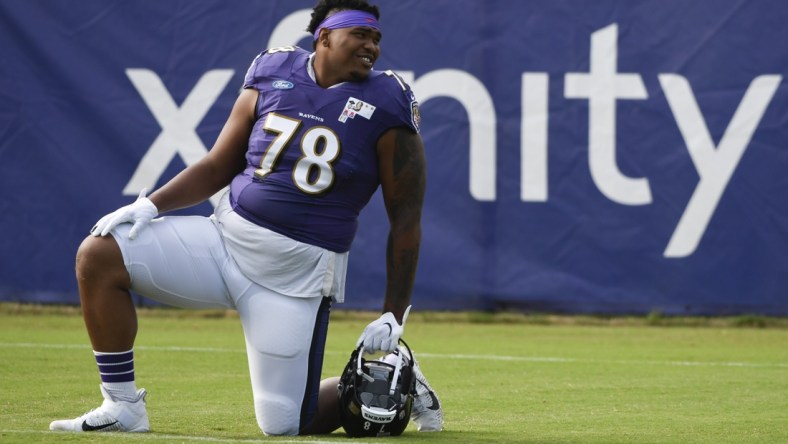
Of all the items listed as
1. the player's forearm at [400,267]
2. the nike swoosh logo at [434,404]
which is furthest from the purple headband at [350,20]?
the nike swoosh logo at [434,404]

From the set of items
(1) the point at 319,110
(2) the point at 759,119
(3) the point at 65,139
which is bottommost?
(3) the point at 65,139

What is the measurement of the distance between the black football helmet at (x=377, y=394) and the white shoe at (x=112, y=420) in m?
0.72

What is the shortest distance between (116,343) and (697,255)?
6.10 meters

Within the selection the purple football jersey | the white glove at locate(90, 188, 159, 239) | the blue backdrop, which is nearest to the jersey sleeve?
the purple football jersey

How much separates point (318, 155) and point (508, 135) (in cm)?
519

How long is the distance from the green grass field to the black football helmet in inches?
3.0

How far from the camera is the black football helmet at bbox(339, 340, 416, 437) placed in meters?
4.52

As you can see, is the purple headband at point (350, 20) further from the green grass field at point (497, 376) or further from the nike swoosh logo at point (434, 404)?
the green grass field at point (497, 376)

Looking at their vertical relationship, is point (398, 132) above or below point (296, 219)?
above

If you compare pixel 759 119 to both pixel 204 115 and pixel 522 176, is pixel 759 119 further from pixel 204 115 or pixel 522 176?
pixel 204 115

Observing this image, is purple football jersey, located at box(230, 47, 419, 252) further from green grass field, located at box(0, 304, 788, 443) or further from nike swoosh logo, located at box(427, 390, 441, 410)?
green grass field, located at box(0, 304, 788, 443)

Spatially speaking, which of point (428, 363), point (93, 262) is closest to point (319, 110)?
point (93, 262)

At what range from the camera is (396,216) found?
4734 mm

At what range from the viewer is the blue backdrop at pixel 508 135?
31.4 ft
